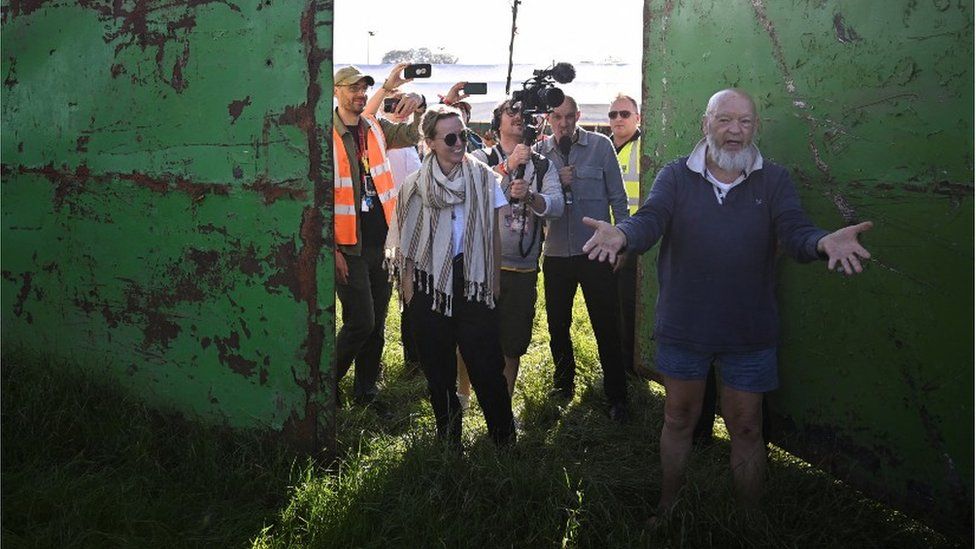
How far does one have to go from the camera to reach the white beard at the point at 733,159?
3.30 m

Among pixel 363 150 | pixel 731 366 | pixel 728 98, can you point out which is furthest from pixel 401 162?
pixel 731 366

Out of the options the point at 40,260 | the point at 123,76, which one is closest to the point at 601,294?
the point at 123,76

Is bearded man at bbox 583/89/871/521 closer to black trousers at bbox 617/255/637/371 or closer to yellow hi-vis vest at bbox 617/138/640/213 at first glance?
black trousers at bbox 617/255/637/371

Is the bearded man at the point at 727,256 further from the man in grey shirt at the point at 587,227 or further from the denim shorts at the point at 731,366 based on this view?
the man in grey shirt at the point at 587,227

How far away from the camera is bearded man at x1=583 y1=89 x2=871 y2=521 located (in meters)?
3.31

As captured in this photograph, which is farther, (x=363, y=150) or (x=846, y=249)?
(x=363, y=150)

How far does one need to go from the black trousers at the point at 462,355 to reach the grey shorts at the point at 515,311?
1.93 feet

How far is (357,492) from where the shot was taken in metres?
3.58

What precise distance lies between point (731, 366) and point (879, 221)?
0.74 m

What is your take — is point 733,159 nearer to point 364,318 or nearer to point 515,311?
point 515,311

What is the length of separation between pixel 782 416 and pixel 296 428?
2.08m

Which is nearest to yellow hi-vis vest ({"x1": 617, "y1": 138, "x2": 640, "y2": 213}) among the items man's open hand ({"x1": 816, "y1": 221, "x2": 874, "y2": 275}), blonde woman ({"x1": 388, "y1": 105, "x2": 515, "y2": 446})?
blonde woman ({"x1": 388, "y1": 105, "x2": 515, "y2": 446})

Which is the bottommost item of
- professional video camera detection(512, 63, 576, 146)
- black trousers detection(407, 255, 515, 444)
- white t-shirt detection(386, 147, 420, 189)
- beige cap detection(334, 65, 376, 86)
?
black trousers detection(407, 255, 515, 444)

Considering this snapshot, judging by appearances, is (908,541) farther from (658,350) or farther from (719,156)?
(719,156)
